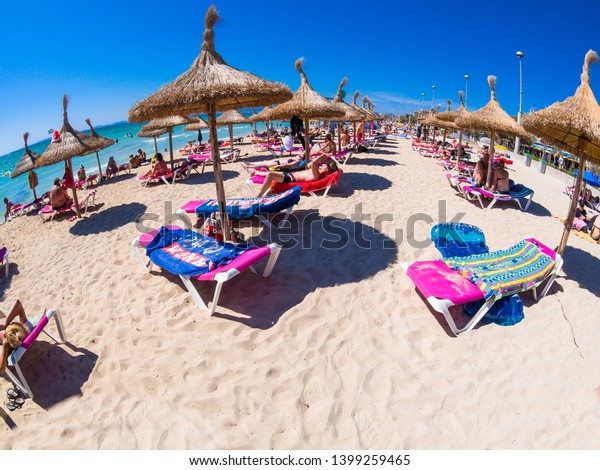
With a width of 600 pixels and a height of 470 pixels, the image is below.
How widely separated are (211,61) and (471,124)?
6158mm

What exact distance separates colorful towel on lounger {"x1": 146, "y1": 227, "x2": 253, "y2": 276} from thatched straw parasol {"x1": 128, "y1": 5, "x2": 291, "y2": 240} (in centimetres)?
57

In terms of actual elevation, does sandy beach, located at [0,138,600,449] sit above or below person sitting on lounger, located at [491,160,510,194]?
below

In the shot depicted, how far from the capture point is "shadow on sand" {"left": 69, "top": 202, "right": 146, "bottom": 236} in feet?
21.0

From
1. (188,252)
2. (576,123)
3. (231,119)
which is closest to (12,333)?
(188,252)

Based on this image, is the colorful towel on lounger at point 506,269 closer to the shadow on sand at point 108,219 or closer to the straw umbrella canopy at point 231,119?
the shadow on sand at point 108,219

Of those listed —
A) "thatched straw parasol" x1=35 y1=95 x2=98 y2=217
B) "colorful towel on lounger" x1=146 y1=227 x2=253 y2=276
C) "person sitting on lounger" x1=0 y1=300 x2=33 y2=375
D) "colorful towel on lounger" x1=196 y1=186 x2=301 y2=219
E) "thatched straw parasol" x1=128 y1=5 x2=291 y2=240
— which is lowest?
"person sitting on lounger" x1=0 y1=300 x2=33 y2=375

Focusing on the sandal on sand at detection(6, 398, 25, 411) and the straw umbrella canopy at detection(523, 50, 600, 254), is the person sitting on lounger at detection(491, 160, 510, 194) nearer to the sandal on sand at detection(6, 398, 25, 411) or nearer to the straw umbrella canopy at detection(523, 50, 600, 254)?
the straw umbrella canopy at detection(523, 50, 600, 254)

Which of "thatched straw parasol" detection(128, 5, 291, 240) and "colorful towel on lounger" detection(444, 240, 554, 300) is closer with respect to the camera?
"colorful towel on lounger" detection(444, 240, 554, 300)

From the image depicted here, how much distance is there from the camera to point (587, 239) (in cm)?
553

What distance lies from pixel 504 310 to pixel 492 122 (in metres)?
5.44

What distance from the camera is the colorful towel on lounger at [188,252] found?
351 centimetres

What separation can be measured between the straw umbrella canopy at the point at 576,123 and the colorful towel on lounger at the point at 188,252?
13.2ft

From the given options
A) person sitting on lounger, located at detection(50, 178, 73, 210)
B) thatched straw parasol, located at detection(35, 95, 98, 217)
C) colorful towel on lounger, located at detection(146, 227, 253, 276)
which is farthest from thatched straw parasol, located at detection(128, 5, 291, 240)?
person sitting on lounger, located at detection(50, 178, 73, 210)
